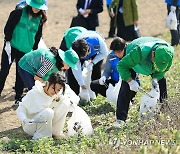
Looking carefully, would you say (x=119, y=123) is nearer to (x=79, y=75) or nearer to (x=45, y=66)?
(x=45, y=66)

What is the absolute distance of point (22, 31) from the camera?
736cm

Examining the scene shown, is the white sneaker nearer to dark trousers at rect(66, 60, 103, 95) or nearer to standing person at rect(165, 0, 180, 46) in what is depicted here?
dark trousers at rect(66, 60, 103, 95)

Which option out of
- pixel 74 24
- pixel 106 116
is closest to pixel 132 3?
pixel 74 24

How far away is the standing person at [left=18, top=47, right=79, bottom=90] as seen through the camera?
621cm

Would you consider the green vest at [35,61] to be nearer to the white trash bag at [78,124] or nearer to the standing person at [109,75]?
the white trash bag at [78,124]

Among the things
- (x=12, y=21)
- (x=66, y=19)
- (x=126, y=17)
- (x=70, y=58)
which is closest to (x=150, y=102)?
(x=70, y=58)

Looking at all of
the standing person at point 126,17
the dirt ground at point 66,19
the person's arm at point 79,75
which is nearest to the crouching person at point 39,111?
the person's arm at point 79,75

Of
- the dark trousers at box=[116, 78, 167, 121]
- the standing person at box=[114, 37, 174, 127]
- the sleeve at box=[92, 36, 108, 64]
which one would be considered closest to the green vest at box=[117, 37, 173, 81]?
the standing person at box=[114, 37, 174, 127]

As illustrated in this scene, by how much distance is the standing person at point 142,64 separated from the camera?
592 centimetres

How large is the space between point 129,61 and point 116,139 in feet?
2.99

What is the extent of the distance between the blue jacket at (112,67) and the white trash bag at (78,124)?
4.00 ft

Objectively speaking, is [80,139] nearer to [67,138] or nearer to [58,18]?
[67,138]

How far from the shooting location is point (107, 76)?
7.48m

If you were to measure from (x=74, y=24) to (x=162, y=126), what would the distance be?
4.63 meters
